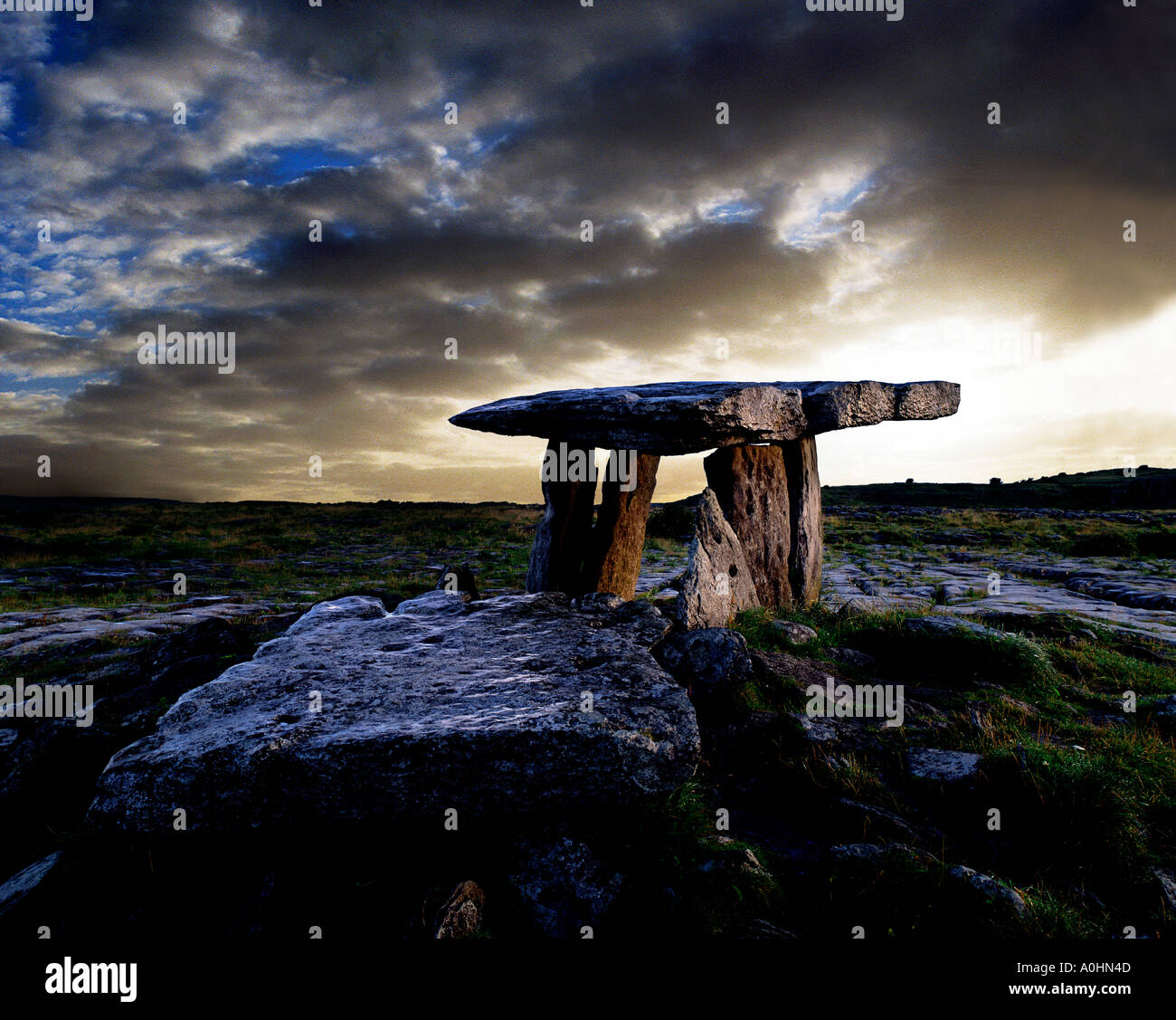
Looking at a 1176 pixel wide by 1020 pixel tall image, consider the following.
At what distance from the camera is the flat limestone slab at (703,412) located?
7977 mm

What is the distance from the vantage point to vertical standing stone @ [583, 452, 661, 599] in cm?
941

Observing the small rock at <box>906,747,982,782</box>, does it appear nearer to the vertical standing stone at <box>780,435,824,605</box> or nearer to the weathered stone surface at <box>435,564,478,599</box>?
the vertical standing stone at <box>780,435,824,605</box>

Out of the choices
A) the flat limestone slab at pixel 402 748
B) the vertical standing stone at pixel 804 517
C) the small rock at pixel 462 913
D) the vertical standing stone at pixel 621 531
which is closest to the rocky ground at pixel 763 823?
the small rock at pixel 462 913

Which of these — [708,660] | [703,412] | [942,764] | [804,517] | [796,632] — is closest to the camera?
[942,764]

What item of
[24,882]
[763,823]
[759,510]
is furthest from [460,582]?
[763,823]

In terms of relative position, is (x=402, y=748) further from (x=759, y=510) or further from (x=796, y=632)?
(x=759, y=510)

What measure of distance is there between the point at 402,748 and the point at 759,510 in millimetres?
7387

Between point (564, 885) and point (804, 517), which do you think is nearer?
point (564, 885)

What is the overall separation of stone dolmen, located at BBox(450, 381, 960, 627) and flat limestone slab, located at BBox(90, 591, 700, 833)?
10.5 ft

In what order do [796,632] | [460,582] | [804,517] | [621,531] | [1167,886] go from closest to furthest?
1. [1167,886]
2. [796,632]
3. [621,531]
4. [460,582]
5. [804,517]

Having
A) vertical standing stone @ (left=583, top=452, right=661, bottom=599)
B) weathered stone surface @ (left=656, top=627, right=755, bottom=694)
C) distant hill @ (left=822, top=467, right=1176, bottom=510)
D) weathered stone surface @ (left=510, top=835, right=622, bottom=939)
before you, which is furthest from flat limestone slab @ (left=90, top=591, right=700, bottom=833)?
distant hill @ (left=822, top=467, right=1176, bottom=510)

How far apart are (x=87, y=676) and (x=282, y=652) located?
339 centimetres

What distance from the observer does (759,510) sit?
10039mm

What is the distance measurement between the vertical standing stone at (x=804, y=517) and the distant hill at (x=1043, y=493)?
51.8 metres
